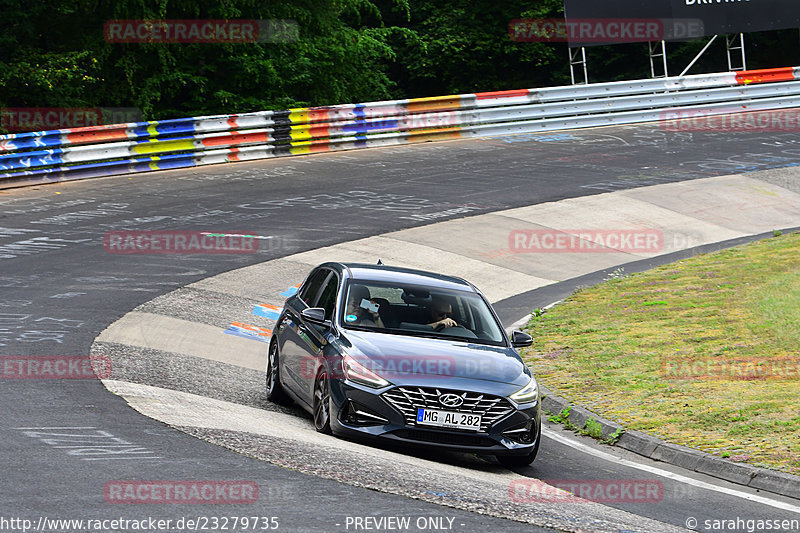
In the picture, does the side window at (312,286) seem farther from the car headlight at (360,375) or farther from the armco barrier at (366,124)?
the armco barrier at (366,124)

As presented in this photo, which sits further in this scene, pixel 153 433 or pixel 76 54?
pixel 76 54

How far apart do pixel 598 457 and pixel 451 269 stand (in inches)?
363

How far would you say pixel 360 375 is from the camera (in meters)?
9.09

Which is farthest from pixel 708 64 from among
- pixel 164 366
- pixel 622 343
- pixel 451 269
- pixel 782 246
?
pixel 164 366

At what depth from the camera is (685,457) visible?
9492 mm

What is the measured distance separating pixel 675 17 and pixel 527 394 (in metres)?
29.1

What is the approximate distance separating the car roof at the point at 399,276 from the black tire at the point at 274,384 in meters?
1.21

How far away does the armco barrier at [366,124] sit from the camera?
24219 mm

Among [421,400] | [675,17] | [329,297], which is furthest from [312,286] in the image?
[675,17]

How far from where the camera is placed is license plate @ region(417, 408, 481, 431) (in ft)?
29.2

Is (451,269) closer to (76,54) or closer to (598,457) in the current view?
(598,457)

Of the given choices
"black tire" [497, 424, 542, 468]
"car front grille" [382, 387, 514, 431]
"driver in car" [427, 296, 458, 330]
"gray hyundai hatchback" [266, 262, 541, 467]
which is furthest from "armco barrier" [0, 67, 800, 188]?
"black tire" [497, 424, 542, 468]

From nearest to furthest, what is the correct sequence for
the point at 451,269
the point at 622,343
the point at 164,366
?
the point at 164,366, the point at 622,343, the point at 451,269

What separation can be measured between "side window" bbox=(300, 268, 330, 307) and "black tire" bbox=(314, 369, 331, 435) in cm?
166
